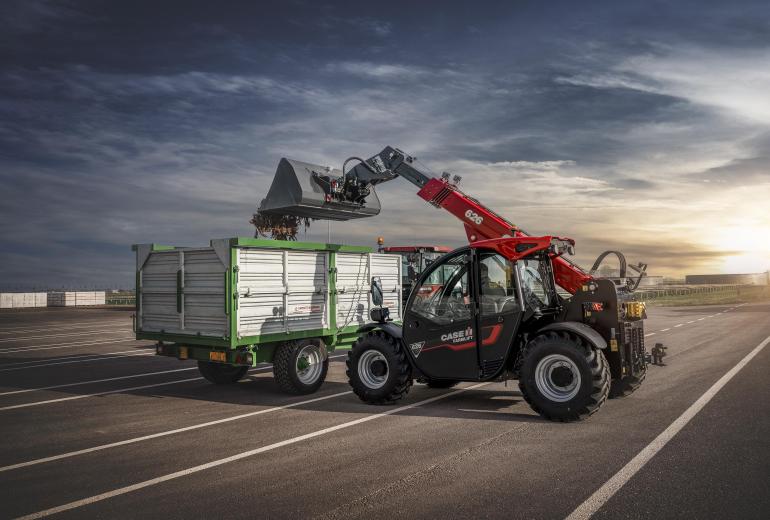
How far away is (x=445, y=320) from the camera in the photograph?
8.88 metres

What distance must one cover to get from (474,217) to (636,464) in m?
6.61

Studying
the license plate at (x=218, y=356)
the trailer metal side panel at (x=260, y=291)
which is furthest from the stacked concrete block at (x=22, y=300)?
the trailer metal side panel at (x=260, y=291)

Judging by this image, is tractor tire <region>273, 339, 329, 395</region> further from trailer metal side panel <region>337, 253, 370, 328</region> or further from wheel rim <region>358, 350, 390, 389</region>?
wheel rim <region>358, 350, 390, 389</region>

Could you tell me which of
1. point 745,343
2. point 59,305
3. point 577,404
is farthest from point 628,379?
point 59,305

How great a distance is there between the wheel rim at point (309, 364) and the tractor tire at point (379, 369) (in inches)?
46.0

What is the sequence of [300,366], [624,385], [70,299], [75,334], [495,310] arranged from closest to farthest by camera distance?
[495,310]
[624,385]
[300,366]
[75,334]
[70,299]

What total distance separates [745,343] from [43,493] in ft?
57.8

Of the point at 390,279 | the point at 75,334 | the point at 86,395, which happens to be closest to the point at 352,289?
the point at 390,279

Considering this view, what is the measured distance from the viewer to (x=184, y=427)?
802 centimetres

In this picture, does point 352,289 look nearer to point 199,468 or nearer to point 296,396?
point 296,396

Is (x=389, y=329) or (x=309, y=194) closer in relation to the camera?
(x=389, y=329)

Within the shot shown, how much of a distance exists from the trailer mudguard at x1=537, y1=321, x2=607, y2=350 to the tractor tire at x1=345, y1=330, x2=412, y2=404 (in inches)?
83.9

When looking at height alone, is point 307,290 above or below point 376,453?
above

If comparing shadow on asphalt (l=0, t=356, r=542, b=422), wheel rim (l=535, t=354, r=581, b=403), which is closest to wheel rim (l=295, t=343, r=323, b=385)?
shadow on asphalt (l=0, t=356, r=542, b=422)
